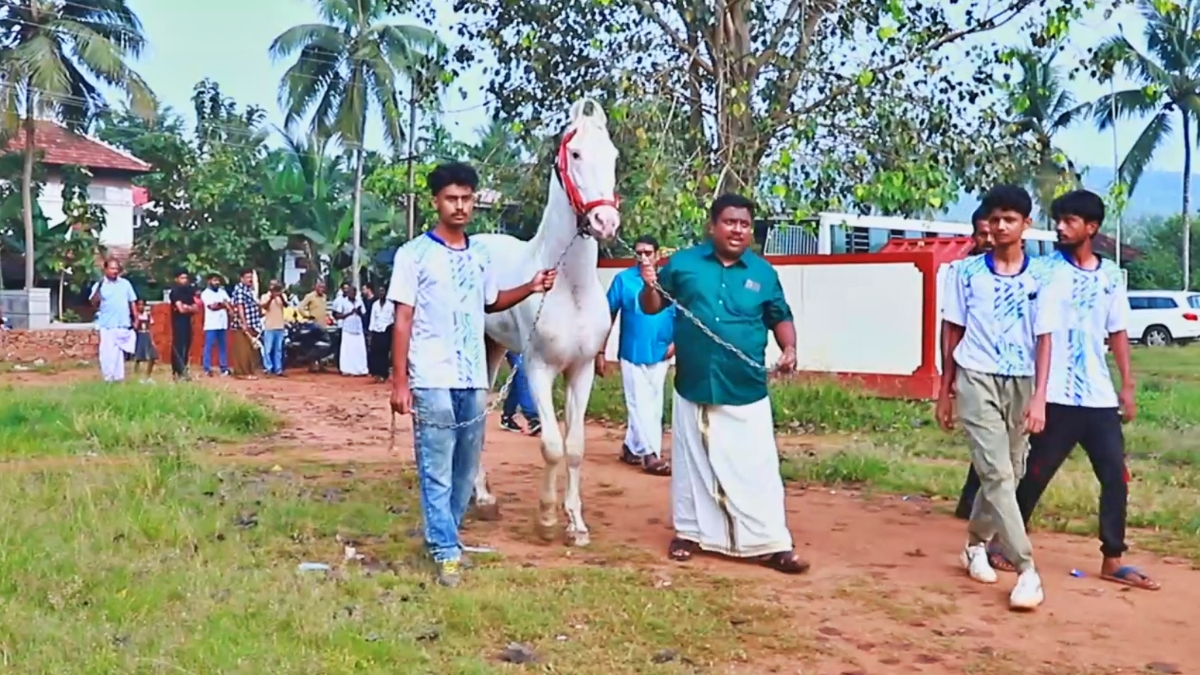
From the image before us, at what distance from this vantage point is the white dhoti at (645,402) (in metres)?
9.38

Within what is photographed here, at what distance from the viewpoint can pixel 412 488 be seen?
8.28 m

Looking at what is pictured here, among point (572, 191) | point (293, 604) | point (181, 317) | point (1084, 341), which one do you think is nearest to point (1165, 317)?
point (181, 317)

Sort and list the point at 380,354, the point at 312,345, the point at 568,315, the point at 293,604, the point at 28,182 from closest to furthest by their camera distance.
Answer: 1. the point at 293,604
2. the point at 568,315
3. the point at 380,354
4. the point at 312,345
5. the point at 28,182

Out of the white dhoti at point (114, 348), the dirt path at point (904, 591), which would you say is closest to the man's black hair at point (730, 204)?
the dirt path at point (904, 591)

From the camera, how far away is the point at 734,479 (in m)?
6.31

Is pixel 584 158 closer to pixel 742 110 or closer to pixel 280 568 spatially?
pixel 280 568

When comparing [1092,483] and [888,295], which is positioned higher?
[888,295]

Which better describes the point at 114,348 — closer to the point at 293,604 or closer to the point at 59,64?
the point at 293,604

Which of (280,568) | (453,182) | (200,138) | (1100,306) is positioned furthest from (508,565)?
(200,138)

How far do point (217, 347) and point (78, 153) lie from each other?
19.5m

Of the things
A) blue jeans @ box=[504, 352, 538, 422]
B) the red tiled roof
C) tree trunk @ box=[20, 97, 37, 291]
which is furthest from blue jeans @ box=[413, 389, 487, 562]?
the red tiled roof

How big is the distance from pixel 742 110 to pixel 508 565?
207 inches

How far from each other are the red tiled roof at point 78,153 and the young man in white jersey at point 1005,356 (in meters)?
31.6

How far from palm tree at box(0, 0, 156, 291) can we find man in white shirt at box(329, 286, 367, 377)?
9991mm
